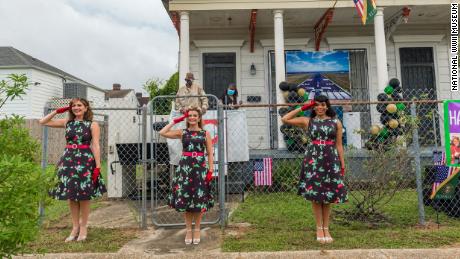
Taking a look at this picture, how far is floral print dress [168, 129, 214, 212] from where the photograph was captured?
4.09 m

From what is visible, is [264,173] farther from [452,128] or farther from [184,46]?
[184,46]

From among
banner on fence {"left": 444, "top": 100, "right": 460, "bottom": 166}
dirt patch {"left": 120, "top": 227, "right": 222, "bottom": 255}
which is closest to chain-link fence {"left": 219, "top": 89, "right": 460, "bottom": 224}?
banner on fence {"left": 444, "top": 100, "right": 460, "bottom": 166}

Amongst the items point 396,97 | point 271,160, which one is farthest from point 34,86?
point 396,97

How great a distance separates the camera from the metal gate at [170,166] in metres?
4.83

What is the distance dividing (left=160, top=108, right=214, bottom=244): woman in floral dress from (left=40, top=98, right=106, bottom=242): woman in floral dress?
999mm

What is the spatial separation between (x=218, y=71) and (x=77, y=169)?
7.35 m

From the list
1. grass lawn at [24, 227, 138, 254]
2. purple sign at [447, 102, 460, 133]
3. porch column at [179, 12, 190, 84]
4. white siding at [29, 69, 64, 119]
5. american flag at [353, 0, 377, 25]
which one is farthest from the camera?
white siding at [29, 69, 64, 119]

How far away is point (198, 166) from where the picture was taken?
4164 millimetres

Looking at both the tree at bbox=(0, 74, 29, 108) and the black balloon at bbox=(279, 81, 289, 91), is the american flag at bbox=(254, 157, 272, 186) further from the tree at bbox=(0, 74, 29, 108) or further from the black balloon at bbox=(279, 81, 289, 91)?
the tree at bbox=(0, 74, 29, 108)

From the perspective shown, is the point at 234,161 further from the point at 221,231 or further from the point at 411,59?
the point at 411,59

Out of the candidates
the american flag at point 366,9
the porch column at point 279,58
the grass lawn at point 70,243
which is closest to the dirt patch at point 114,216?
the grass lawn at point 70,243

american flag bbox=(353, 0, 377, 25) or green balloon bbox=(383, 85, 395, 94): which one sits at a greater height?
american flag bbox=(353, 0, 377, 25)

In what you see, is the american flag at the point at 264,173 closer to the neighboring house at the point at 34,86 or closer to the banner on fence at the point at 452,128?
the banner on fence at the point at 452,128

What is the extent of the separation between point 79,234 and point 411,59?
10.7 meters
